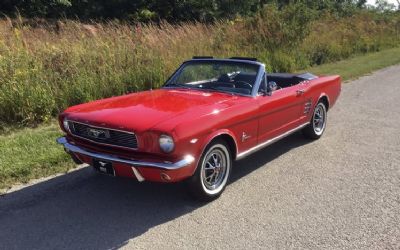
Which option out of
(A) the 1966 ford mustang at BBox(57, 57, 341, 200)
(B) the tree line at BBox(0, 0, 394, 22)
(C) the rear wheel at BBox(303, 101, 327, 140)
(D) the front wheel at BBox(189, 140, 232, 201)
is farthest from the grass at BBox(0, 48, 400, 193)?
(B) the tree line at BBox(0, 0, 394, 22)

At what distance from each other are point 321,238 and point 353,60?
15.2m

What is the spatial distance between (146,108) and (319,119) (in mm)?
3255

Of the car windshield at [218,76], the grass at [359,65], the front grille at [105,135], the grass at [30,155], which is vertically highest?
the car windshield at [218,76]

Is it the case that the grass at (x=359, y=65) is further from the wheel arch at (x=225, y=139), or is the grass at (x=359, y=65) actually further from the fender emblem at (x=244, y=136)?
the wheel arch at (x=225, y=139)

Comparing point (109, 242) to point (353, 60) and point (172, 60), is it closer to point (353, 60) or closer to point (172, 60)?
point (172, 60)

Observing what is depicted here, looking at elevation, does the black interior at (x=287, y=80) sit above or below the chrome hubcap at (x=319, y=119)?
above

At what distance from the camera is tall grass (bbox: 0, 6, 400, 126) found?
7758 mm

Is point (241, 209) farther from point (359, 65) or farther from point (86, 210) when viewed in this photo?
point (359, 65)

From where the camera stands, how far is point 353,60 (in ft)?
58.5

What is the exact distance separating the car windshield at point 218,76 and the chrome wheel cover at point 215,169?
3.11 feet

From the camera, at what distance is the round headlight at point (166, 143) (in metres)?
4.14

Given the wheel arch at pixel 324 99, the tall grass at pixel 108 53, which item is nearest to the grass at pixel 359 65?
the tall grass at pixel 108 53

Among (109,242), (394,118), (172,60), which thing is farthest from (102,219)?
(172,60)

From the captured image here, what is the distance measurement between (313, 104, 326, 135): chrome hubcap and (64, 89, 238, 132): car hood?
6.99ft
